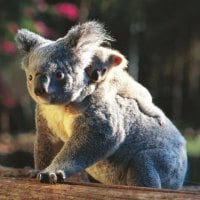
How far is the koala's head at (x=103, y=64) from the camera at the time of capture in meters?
4.25

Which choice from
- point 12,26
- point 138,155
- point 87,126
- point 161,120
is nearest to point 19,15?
point 12,26

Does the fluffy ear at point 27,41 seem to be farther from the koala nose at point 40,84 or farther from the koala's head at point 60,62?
the koala nose at point 40,84

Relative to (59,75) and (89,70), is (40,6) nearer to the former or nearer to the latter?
(89,70)

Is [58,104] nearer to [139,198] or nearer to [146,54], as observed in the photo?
[139,198]

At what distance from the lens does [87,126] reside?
422 centimetres

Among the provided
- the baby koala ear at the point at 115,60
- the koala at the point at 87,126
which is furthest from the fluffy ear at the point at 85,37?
the baby koala ear at the point at 115,60

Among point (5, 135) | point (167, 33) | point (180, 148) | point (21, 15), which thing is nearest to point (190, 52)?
point (167, 33)

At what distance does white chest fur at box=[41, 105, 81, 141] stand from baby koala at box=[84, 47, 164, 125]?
6.0 inches

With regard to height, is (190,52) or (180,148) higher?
(190,52)

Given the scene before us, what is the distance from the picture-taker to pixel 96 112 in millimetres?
4285

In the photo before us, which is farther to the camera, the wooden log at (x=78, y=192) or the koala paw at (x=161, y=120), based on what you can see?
the koala paw at (x=161, y=120)

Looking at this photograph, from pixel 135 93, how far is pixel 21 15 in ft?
30.5

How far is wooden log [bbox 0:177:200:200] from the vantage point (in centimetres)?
356

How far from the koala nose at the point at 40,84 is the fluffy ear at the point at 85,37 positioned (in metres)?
0.30
